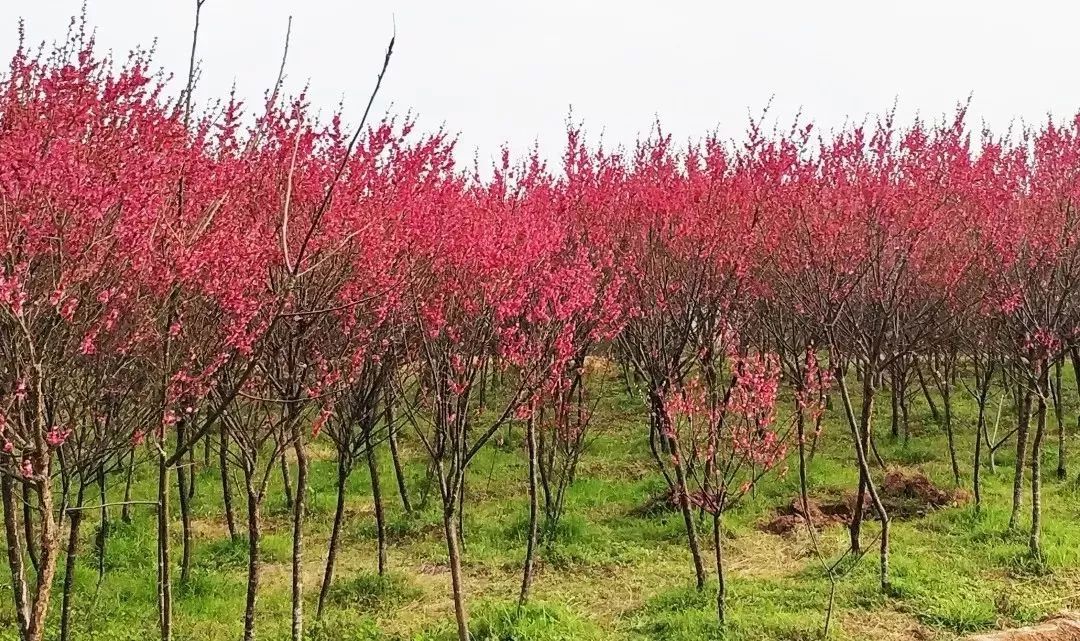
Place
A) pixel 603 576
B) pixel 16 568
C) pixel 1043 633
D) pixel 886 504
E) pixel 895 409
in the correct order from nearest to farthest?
pixel 16 568 → pixel 1043 633 → pixel 603 576 → pixel 886 504 → pixel 895 409

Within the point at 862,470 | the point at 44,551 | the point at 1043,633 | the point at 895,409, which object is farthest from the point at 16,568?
the point at 895,409

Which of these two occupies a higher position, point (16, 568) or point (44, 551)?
point (44, 551)

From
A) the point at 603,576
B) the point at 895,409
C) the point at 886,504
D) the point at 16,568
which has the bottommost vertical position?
the point at 603,576

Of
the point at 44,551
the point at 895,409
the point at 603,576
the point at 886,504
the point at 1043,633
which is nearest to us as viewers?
the point at 44,551

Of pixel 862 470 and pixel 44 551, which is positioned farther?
pixel 862 470

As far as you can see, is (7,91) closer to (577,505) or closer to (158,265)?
(158,265)

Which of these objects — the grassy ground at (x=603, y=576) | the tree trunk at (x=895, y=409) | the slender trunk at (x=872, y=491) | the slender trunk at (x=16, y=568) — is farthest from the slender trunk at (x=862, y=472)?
the slender trunk at (x=16, y=568)

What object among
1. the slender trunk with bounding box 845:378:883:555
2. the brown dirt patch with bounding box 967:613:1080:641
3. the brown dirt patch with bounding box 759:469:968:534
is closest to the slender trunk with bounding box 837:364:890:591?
the slender trunk with bounding box 845:378:883:555

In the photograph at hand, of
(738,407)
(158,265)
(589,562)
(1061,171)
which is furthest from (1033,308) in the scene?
(158,265)

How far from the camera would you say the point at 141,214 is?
15.7 feet

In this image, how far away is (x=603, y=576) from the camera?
9102 mm

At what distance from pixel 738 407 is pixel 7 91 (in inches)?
260

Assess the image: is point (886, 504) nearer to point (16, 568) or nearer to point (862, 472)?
point (862, 472)

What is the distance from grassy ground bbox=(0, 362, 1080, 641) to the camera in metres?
7.48
